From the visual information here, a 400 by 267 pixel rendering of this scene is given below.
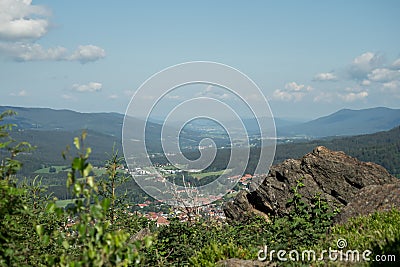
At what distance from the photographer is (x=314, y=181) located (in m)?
11.4

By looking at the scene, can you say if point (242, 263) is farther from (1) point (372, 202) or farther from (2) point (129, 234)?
(1) point (372, 202)

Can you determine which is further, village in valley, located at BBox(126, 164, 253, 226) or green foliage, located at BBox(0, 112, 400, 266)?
village in valley, located at BBox(126, 164, 253, 226)

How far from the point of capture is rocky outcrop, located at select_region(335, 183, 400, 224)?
911cm

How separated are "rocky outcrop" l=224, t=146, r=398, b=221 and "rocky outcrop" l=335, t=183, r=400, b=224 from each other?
2.35ft

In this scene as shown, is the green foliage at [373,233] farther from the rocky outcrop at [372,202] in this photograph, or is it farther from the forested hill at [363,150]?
the forested hill at [363,150]

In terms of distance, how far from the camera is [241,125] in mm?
12289

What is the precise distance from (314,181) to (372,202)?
214cm

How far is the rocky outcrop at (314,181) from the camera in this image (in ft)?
36.3

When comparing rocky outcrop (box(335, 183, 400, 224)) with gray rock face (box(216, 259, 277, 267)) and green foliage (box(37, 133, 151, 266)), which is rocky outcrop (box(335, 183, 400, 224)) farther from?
green foliage (box(37, 133, 151, 266))

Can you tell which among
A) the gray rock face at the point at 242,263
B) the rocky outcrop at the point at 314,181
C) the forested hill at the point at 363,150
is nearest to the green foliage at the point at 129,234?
the gray rock face at the point at 242,263

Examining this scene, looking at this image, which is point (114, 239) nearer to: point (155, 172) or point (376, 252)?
point (376, 252)

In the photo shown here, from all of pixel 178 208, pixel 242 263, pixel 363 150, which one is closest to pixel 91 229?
pixel 242 263

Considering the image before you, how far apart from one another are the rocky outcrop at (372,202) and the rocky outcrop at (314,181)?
0.72m

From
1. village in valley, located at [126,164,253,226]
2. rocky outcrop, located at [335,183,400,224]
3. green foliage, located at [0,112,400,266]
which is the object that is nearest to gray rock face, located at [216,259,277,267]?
green foliage, located at [0,112,400,266]
